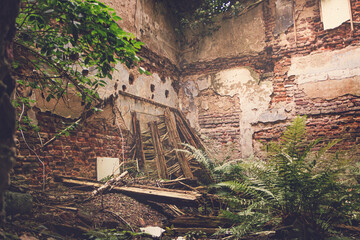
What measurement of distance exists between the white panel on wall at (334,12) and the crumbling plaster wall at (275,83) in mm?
120

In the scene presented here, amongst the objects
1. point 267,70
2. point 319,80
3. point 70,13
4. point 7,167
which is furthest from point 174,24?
point 7,167

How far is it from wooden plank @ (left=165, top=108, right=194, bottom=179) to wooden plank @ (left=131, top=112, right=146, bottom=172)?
740 mm

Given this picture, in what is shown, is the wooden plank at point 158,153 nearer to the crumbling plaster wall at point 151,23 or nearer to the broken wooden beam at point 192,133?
the broken wooden beam at point 192,133

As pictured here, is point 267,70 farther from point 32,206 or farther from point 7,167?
point 7,167

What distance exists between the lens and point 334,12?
19.2 ft

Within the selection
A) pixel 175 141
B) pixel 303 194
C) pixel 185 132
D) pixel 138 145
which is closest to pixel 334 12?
pixel 185 132

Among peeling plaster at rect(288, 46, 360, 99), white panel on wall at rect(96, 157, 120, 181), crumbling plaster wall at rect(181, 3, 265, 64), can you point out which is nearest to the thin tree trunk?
white panel on wall at rect(96, 157, 120, 181)

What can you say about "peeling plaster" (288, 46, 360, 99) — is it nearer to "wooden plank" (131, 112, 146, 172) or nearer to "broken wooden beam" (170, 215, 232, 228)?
"wooden plank" (131, 112, 146, 172)

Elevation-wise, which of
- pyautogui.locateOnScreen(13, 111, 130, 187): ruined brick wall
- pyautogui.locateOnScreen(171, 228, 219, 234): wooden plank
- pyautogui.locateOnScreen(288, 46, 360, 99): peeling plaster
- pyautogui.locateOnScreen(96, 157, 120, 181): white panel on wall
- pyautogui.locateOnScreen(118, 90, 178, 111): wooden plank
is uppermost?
pyautogui.locateOnScreen(288, 46, 360, 99): peeling plaster

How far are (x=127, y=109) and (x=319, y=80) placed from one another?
454 centimetres

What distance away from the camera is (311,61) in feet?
19.9

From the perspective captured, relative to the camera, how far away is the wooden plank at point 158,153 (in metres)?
5.16

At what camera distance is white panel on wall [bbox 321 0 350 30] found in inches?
228

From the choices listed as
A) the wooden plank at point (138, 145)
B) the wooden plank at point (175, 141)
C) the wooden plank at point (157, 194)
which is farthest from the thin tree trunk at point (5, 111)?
the wooden plank at point (138, 145)
